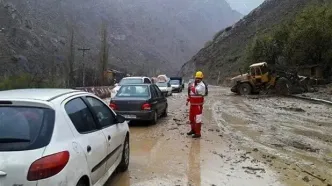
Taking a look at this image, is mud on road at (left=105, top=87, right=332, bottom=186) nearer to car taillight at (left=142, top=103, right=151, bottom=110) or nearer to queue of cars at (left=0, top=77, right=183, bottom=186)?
car taillight at (left=142, top=103, right=151, bottom=110)

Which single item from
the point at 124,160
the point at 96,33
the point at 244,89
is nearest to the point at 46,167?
the point at 124,160

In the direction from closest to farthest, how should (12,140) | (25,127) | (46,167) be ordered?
1. (46,167)
2. (12,140)
3. (25,127)

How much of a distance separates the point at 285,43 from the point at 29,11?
192ft

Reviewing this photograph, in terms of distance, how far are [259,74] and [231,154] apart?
24.2 m

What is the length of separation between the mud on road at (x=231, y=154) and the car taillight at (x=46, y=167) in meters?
2.57

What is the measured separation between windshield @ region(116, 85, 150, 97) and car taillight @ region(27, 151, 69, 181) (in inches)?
378

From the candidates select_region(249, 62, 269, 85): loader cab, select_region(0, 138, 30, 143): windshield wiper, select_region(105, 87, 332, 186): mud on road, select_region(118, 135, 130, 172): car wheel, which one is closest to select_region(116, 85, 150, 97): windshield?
select_region(105, 87, 332, 186): mud on road

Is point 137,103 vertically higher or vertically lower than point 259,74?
lower

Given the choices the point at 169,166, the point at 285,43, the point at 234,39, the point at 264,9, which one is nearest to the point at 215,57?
the point at 234,39

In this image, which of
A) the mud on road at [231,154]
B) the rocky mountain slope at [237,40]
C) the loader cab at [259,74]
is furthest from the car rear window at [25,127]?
the rocky mountain slope at [237,40]

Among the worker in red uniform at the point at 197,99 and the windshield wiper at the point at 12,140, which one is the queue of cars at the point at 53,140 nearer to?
the windshield wiper at the point at 12,140

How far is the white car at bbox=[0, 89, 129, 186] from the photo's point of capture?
139 inches

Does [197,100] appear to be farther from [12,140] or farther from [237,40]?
[237,40]

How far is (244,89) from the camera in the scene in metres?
32.8
